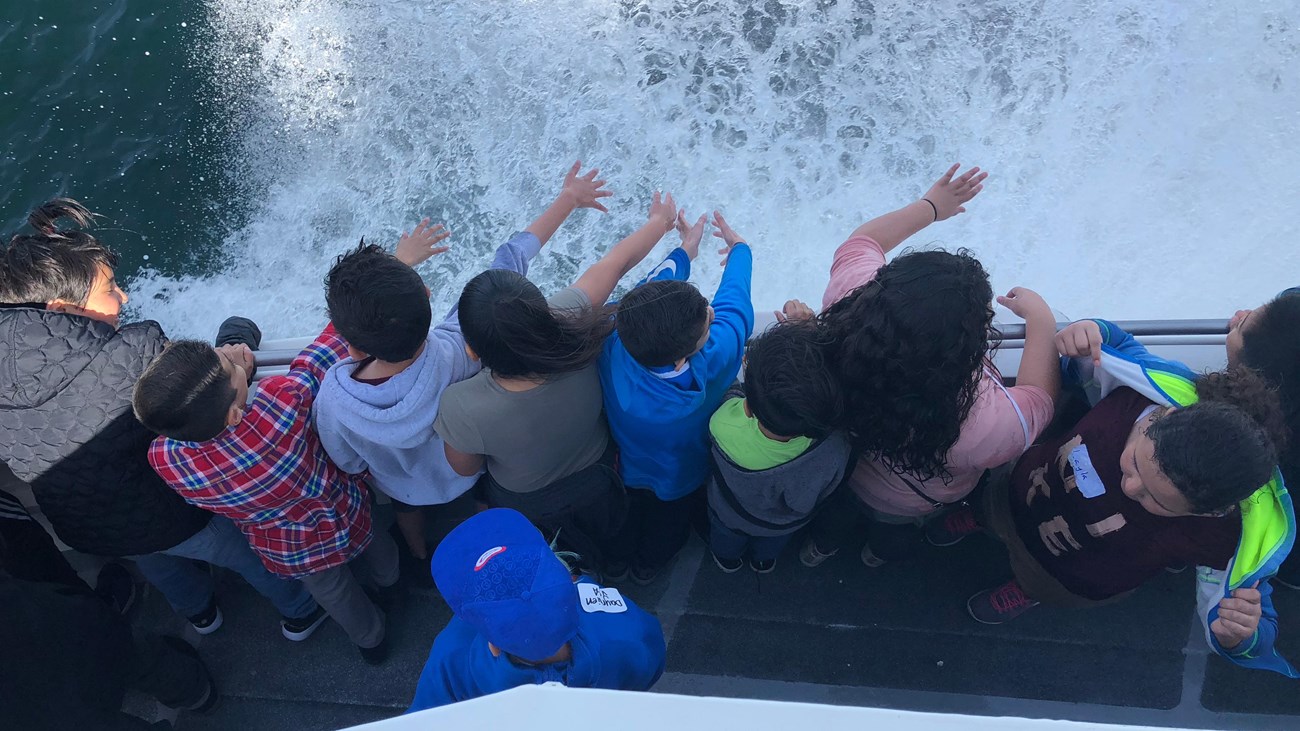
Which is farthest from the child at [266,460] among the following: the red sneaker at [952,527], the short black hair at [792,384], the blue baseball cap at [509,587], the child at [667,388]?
the red sneaker at [952,527]

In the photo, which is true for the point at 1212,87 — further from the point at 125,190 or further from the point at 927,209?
the point at 125,190

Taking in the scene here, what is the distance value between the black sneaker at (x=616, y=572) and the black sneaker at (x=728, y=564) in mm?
292

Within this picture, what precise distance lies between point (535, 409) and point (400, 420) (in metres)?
0.33

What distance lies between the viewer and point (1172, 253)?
10.6 feet

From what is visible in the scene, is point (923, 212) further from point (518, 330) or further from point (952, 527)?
point (518, 330)

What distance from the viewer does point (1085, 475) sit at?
1.63m

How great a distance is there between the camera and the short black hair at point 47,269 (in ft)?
5.91

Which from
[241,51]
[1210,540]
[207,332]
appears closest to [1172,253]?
[1210,540]

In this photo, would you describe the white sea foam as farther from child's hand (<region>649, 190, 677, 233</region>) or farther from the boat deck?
the boat deck

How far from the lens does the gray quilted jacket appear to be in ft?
5.31

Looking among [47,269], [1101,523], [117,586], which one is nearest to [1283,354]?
[1101,523]

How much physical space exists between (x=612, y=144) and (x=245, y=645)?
2714 mm

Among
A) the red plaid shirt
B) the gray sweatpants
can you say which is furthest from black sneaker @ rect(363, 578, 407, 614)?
the red plaid shirt

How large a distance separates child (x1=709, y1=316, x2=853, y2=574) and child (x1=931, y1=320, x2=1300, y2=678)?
517mm
